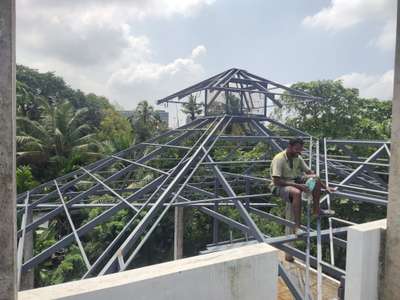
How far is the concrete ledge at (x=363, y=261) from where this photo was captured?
3049mm

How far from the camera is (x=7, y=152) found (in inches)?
67.6

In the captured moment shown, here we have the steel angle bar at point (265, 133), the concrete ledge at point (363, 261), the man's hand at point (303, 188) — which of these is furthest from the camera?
the steel angle bar at point (265, 133)

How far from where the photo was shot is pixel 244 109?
23.1ft

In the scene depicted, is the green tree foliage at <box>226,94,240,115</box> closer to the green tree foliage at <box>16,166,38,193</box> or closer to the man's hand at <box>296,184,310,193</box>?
the man's hand at <box>296,184,310,193</box>

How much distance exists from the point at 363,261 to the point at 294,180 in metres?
1.54

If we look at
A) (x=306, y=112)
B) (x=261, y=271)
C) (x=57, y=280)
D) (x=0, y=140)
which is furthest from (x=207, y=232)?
(x=0, y=140)

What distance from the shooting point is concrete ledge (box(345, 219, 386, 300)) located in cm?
305

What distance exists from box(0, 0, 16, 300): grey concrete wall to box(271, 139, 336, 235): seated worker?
3222 millimetres

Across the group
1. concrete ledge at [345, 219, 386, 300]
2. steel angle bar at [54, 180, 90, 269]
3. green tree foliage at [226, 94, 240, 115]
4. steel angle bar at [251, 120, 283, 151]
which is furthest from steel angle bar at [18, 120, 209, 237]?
concrete ledge at [345, 219, 386, 300]

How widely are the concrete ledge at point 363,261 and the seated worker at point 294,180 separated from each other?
0.71 m

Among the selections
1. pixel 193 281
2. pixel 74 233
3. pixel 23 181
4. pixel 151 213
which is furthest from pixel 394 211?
pixel 23 181

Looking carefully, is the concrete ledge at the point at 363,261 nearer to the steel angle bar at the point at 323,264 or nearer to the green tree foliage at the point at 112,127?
the steel angle bar at the point at 323,264

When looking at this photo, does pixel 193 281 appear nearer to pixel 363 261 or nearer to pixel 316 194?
pixel 363 261

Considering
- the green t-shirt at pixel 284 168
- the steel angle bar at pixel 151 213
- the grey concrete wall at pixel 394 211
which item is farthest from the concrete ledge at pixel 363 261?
the steel angle bar at pixel 151 213
